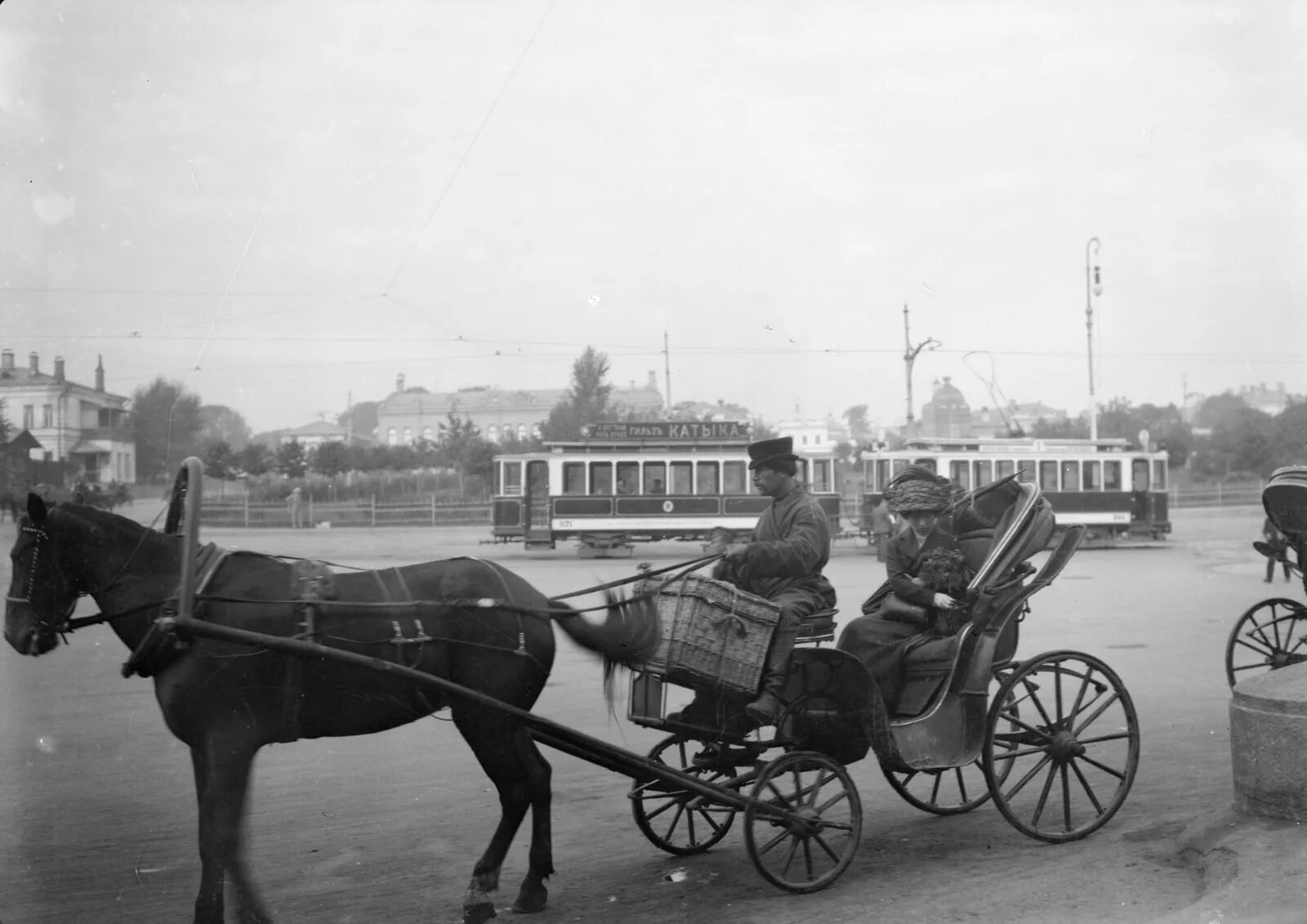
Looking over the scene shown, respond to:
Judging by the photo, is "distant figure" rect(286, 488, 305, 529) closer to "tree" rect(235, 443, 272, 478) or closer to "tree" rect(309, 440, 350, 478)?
"tree" rect(309, 440, 350, 478)

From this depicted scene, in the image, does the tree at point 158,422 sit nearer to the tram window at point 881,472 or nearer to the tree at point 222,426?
the tree at point 222,426

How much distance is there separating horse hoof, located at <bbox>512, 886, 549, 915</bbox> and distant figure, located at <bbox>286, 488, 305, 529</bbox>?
1722 centimetres

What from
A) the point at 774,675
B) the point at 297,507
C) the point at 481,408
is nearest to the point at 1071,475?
the point at 481,408

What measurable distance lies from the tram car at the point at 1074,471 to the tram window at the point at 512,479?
28.5 feet

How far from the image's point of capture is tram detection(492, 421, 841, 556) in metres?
25.5

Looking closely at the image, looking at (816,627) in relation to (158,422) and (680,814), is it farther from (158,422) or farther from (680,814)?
(158,422)

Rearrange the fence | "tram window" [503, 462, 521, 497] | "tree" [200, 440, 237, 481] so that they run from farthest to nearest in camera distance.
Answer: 1. "tram window" [503, 462, 521, 497]
2. the fence
3. "tree" [200, 440, 237, 481]

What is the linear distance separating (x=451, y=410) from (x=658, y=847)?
17.7 m

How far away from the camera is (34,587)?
A: 4.32 metres

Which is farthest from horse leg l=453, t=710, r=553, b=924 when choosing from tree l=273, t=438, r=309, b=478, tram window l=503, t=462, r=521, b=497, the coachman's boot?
tram window l=503, t=462, r=521, b=497

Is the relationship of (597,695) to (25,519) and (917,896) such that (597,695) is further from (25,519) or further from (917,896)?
(25,519)

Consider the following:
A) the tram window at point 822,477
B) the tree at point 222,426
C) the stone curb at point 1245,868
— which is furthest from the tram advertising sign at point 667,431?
the stone curb at point 1245,868

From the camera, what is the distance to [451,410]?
22.2m

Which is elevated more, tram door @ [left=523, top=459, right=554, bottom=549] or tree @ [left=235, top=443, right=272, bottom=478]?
tree @ [left=235, top=443, right=272, bottom=478]
